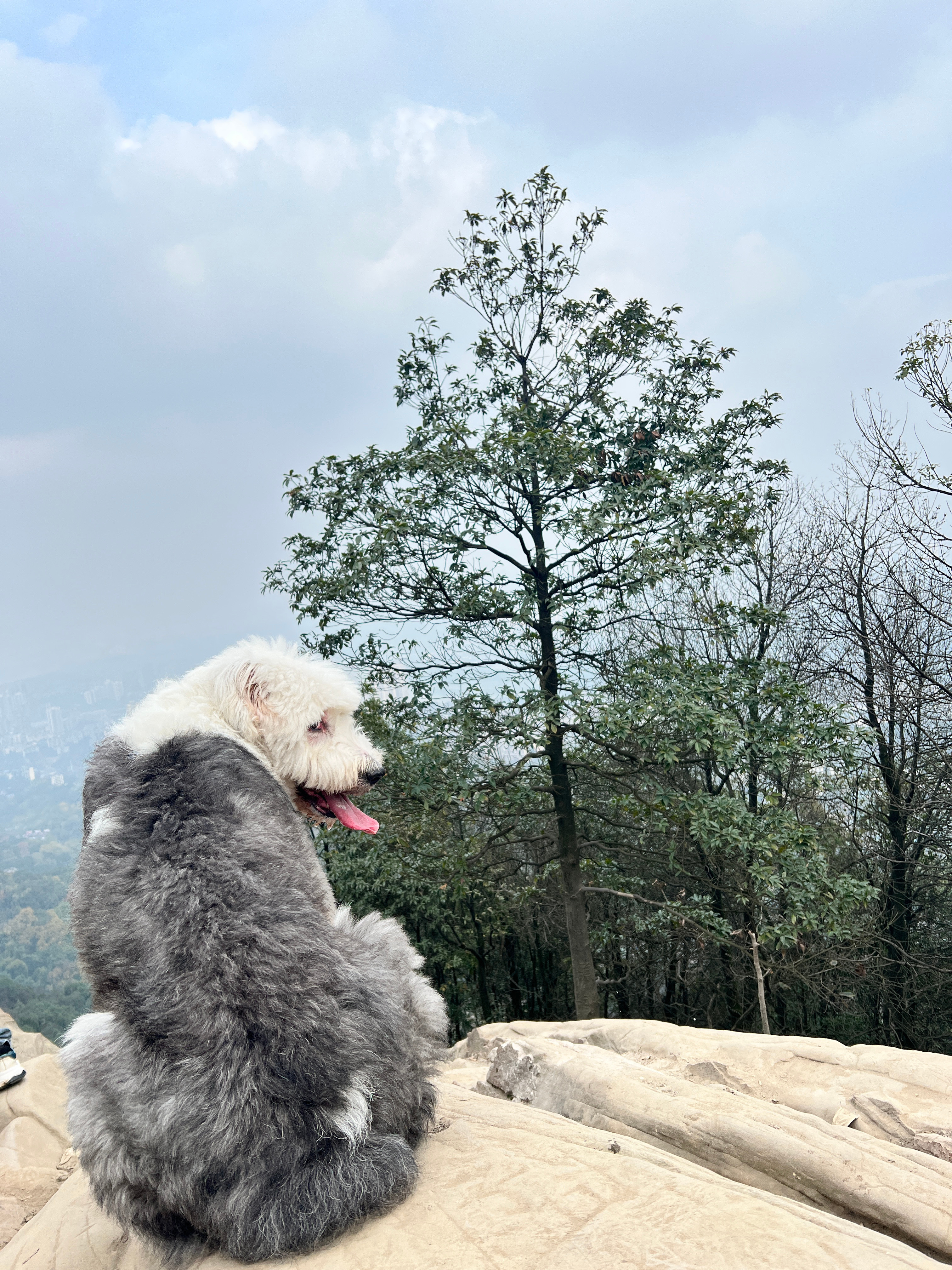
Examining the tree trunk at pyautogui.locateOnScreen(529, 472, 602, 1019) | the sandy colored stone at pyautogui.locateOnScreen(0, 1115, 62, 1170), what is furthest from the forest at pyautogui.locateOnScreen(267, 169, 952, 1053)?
the sandy colored stone at pyautogui.locateOnScreen(0, 1115, 62, 1170)

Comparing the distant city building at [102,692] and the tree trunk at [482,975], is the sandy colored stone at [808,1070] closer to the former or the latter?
the distant city building at [102,692]

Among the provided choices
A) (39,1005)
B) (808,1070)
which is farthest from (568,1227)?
(39,1005)

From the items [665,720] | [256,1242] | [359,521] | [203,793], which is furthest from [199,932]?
[359,521]

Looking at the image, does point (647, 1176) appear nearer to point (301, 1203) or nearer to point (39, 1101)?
point (301, 1203)

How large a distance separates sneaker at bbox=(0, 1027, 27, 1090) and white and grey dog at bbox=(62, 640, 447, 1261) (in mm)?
5017

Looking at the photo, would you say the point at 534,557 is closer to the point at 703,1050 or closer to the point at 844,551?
the point at 703,1050

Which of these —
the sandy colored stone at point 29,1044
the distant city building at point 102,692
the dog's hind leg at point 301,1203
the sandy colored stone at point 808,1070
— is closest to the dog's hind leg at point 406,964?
the dog's hind leg at point 301,1203

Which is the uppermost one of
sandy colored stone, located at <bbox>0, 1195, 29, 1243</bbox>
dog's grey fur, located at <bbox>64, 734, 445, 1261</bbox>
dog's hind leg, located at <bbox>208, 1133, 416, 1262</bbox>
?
dog's grey fur, located at <bbox>64, 734, 445, 1261</bbox>

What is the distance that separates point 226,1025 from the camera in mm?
2412

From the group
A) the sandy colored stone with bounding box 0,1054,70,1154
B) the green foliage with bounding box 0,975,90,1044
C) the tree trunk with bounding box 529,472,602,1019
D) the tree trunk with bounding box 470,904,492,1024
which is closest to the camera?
the sandy colored stone with bounding box 0,1054,70,1154

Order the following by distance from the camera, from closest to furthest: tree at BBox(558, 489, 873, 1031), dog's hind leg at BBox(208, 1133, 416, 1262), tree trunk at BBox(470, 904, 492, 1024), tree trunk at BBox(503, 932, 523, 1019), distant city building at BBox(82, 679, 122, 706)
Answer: dog's hind leg at BBox(208, 1133, 416, 1262) < tree at BBox(558, 489, 873, 1031) < distant city building at BBox(82, 679, 122, 706) < tree trunk at BBox(470, 904, 492, 1024) < tree trunk at BBox(503, 932, 523, 1019)

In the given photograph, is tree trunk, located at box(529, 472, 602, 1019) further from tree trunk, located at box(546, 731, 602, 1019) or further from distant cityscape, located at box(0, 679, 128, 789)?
distant cityscape, located at box(0, 679, 128, 789)

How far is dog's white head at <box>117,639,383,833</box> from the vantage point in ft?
10.2

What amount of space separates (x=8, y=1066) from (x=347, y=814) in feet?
19.3
